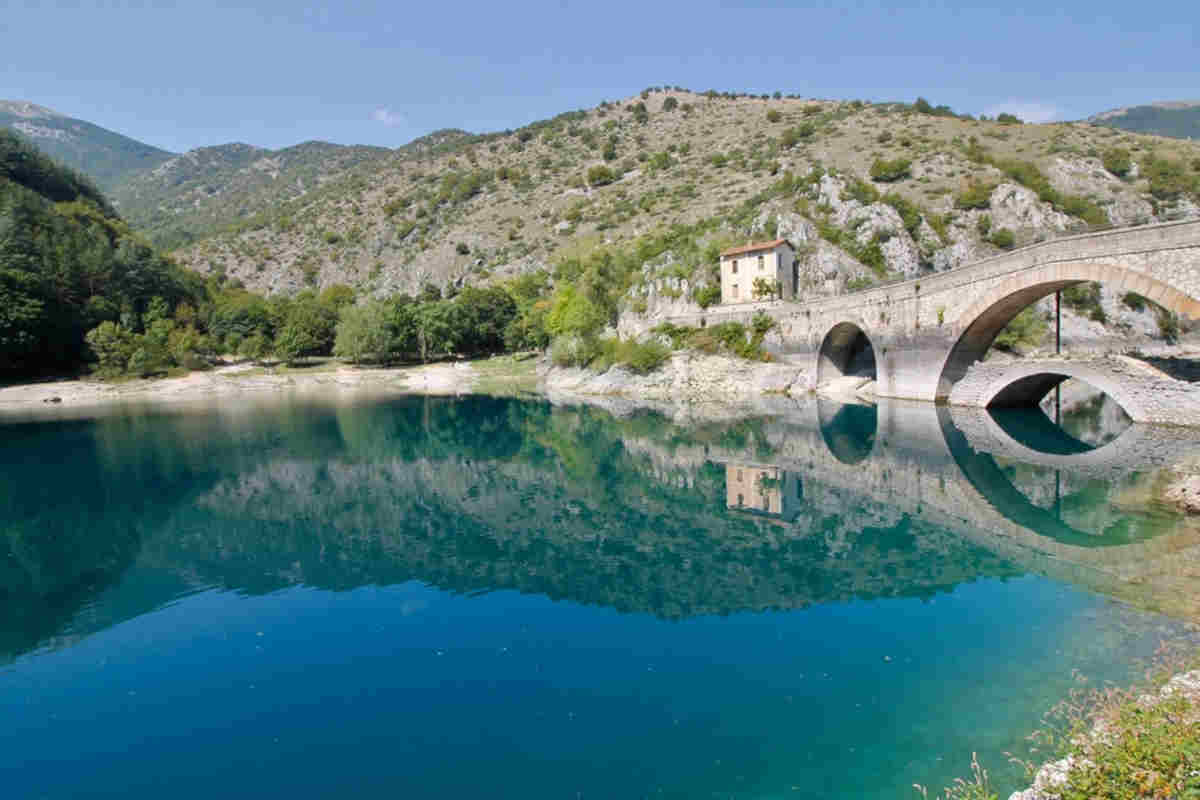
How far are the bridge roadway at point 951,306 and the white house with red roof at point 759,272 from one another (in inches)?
85.0

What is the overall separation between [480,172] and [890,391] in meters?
119

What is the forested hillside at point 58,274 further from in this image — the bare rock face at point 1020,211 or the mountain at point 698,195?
the bare rock face at point 1020,211

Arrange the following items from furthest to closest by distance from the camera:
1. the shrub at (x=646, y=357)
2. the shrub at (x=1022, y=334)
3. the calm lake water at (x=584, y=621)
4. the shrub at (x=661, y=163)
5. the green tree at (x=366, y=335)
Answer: the shrub at (x=661, y=163) → the green tree at (x=366, y=335) → the shrub at (x=646, y=357) → the shrub at (x=1022, y=334) → the calm lake water at (x=584, y=621)

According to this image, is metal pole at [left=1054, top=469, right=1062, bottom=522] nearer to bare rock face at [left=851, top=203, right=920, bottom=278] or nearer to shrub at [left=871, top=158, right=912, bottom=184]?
bare rock face at [left=851, top=203, right=920, bottom=278]

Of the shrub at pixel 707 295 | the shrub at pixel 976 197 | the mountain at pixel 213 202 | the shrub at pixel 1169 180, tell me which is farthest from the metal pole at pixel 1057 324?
the mountain at pixel 213 202

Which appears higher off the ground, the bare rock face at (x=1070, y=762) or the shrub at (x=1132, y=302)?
the shrub at (x=1132, y=302)

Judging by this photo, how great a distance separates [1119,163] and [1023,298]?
51177 mm

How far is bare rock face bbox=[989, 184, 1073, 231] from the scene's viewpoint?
5744 cm

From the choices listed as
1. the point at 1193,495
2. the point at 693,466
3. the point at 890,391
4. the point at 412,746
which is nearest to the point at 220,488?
the point at 693,466

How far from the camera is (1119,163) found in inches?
2450

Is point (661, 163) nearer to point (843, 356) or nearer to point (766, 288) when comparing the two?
point (766, 288)

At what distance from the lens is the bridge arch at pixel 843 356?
142 feet

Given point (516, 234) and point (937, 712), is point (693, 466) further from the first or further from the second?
point (516, 234)

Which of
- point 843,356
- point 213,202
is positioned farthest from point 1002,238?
point 213,202
